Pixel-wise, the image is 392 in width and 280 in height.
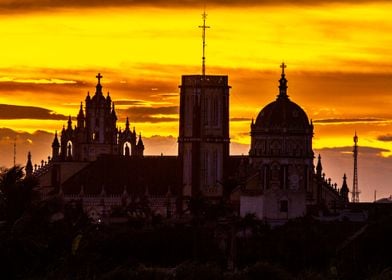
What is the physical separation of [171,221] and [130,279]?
260ft

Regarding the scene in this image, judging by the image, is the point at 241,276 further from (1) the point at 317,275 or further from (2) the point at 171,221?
(2) the point at 171,221

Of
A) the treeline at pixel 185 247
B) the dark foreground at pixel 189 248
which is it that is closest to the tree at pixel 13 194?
the treeline at pixel 185 247

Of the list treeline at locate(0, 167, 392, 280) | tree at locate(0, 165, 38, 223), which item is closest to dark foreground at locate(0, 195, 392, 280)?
treeline at locate(0, 167, 392, 280)

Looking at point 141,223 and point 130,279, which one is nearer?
point 130,279

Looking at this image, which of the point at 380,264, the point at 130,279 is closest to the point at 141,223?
the point at 380,264

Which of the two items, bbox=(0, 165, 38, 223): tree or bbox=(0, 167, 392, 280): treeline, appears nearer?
bbox=(0, 167, 392, 280): treeline

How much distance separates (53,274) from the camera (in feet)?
369

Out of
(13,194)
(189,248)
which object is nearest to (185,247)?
(189,248)

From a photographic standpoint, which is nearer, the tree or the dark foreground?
the dark foreground

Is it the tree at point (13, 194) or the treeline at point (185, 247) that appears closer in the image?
the treeline at point (185, 247)

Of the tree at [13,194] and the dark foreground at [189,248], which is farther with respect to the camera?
the tree at [13,194]

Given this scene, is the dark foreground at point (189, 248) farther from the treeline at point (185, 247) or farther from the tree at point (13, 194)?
the tree at point (13, 194)

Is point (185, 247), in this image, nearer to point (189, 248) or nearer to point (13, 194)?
point (189, 248)

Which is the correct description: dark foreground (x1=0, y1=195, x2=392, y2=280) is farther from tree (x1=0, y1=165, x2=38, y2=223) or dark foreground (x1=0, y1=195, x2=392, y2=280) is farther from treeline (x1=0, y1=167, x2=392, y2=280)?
tree (x1=0, y1=165, x2=38, y2=223)
